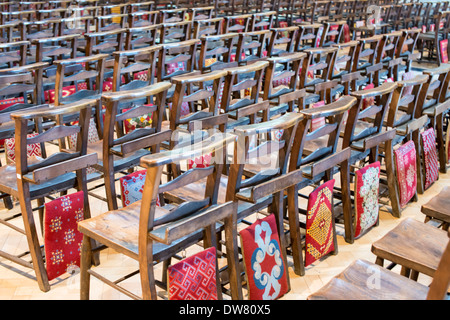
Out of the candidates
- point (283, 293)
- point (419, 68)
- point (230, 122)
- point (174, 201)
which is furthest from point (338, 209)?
point (419, 68)

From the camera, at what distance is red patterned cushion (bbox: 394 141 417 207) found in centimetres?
375

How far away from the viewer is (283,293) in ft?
9.69

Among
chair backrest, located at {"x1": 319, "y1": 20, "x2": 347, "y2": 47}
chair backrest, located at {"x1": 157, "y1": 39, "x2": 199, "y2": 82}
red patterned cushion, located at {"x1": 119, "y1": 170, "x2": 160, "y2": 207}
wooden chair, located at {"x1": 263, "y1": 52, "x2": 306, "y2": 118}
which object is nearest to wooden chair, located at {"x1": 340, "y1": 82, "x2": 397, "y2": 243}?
wooden chair, located at {"x1": 263, "y1": 52, "x2": 306, "y2": 118}

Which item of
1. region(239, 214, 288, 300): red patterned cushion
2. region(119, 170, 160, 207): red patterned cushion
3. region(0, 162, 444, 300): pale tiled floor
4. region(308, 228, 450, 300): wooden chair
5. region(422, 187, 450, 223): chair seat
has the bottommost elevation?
region(0, 162, 444, 300): pale tiled floor

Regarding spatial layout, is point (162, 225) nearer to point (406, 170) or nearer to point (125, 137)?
point (125, 137)

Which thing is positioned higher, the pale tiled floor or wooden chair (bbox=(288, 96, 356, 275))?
wooden chair (bbox=(288, 96, 356, 275))

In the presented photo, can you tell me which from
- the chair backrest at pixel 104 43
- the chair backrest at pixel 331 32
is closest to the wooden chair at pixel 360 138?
the chair backrest at pixel 104 43

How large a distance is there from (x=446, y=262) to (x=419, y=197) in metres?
2.78

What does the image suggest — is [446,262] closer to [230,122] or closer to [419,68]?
[230,122]

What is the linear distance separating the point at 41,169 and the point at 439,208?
194cm

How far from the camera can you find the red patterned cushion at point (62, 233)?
2.84 metres

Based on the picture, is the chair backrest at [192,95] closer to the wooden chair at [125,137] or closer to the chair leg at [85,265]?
the wooden chair at [125,137]

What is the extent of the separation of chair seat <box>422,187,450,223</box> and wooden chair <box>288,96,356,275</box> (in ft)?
1.98

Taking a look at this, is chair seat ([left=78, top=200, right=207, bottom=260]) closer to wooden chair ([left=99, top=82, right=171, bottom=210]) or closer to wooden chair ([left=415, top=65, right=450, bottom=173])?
wooden chair ([left=99, top=82, right=171, bottom=210])
